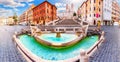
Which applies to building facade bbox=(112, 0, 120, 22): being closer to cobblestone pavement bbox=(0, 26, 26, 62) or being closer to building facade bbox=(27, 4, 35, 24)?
building facade bbox=(27, 4, 35, 24)

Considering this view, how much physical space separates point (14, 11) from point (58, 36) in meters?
0.80

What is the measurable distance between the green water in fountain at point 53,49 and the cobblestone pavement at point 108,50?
262 millimetres

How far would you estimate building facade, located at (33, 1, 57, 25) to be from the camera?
4.75 meters

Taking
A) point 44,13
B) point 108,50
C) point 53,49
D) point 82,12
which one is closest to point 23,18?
point 44,13

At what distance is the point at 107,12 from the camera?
16.2 feet

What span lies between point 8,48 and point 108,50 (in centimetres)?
189

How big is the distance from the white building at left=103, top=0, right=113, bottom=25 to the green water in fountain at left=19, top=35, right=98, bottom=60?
18.1 inches

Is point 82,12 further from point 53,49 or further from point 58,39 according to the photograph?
point 53,49

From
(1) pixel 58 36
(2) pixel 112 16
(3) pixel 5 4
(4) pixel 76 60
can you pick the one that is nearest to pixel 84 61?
(4) pixel 76 60

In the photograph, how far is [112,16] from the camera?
511 centimetres

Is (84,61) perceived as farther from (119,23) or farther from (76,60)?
(119,23)

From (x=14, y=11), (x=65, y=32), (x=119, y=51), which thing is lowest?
(x=119, y=51)

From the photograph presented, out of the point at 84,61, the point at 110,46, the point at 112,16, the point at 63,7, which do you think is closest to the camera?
the point at 84,61

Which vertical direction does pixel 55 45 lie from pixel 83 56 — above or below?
above
